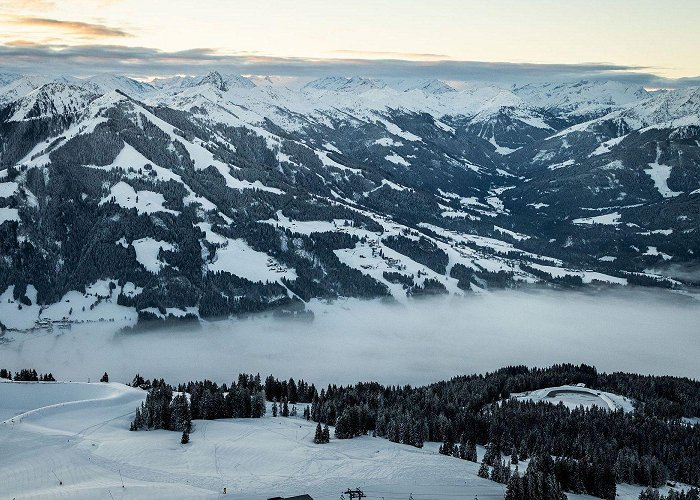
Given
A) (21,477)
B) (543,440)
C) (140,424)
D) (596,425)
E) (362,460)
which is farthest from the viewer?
(596,425)

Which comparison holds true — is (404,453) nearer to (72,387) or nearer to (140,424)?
(140,424)

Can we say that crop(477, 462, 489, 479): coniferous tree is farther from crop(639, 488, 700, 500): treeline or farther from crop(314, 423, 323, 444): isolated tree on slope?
crop(314, 423, 323, 444): isolated tree on slope

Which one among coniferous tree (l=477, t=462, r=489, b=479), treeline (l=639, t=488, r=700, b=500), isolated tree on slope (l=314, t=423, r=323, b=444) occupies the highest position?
isolated tree on slope (l=314, t=423, r=323, b=444)

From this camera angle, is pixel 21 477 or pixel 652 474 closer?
pixel 21 477

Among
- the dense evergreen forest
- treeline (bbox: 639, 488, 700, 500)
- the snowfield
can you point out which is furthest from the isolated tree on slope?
treeline (bbox: 639, 488, 700, 500)

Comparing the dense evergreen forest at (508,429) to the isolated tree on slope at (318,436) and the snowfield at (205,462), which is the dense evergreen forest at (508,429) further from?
the snowfield at (205,462)

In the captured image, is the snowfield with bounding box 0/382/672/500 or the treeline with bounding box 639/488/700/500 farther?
the treeline with bounding box 639/488/700/500

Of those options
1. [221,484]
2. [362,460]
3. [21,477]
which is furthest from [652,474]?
[21,477]

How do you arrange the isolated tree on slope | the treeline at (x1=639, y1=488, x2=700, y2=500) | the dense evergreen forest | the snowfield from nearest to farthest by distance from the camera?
the snowfield, the treeline at (x1=639, y1=488, x2=700, y2=500), the dense evergreen forest, the isolated tree on slope
